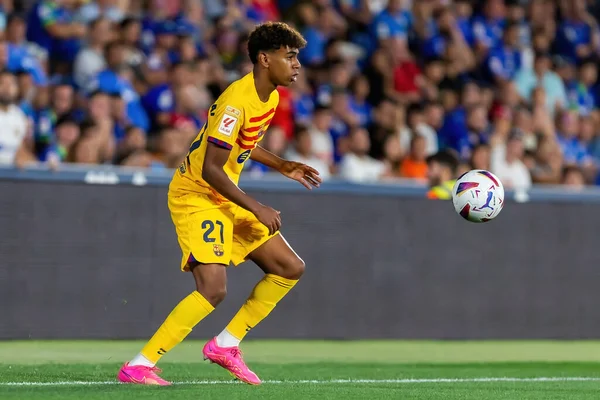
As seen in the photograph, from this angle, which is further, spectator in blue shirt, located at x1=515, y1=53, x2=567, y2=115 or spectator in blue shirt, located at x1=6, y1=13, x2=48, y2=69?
spectator in blue shirt, located at x1=515, y1=53, x2=567, y2=115

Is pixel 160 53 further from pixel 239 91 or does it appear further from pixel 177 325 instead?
pixel 177 325

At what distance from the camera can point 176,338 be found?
704 cm

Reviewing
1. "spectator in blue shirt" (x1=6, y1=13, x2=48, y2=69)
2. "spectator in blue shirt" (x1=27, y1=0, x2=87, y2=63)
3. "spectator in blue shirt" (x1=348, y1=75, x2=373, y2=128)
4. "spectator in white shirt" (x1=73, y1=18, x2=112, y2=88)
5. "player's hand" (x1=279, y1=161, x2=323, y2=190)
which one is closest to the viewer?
"player's hand" (x1=279, y1=161, x2=323, y2=190)

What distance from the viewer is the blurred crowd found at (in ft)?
39.2

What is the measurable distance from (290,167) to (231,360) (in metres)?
1.35

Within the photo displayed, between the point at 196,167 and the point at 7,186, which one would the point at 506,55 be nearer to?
the point at 7,186

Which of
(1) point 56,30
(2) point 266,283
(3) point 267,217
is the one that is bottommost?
(2) point 266,283

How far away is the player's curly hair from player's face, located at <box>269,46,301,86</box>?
0.12 ft

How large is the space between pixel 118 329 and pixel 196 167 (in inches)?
148

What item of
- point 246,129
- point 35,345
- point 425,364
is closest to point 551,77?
point 425,364

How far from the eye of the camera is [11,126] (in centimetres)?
1117

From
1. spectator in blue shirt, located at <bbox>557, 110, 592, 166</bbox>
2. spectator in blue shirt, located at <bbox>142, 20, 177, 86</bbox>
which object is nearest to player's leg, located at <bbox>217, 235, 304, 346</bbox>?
spectator in blue shirt, located at <bbox>142, 20, 177, 86</bbox>

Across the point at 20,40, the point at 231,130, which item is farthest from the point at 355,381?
the point at 20,40

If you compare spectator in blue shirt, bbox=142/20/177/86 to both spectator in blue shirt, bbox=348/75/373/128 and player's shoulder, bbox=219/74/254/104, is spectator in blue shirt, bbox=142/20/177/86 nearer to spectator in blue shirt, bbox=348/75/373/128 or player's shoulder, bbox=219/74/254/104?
spectator in blue shirt, bbox=348/75/373/128
